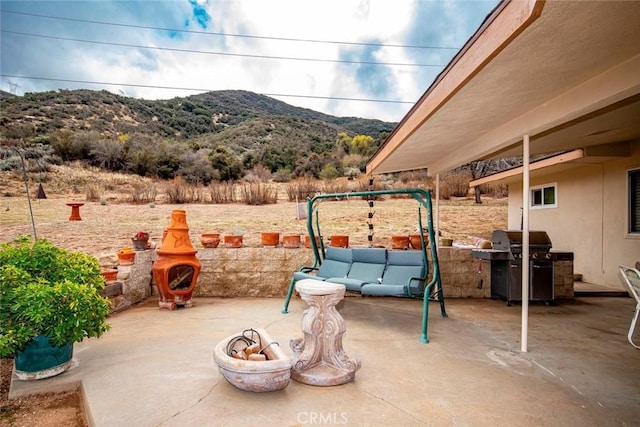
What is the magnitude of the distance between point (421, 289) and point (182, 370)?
2626 millimetres

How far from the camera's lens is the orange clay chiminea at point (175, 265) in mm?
4988

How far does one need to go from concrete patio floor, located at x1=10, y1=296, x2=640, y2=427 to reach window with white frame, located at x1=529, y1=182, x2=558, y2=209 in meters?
4.06

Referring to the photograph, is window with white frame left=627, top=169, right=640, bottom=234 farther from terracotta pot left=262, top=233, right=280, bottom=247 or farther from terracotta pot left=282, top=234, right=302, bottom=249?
terracotta pot left=262, top=233, right=280, bottom=247

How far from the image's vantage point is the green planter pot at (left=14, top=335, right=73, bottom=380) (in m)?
2.80

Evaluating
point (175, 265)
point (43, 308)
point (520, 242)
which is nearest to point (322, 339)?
point (43, 308)

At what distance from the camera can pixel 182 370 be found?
9.61ft

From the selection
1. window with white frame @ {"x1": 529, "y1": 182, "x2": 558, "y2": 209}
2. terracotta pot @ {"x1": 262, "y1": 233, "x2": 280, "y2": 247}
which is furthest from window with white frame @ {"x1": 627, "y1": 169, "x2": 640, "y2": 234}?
terracotta pot @ {"x1": 262, "y1": 233, "x2": 280, "y2": 247}

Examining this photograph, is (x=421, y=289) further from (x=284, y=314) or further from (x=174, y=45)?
(x=174, y=45)

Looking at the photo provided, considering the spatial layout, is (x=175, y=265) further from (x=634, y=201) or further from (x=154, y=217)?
(x=634, y=201)

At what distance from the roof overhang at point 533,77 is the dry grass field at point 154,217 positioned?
3.36m

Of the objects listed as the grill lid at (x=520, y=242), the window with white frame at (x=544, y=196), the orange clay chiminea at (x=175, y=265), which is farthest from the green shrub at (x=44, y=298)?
the window with white frame at (x=544, y=196)

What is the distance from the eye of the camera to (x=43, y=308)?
2645 millimetres

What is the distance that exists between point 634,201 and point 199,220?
27.2ft

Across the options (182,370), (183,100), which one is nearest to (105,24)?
(182,370)
